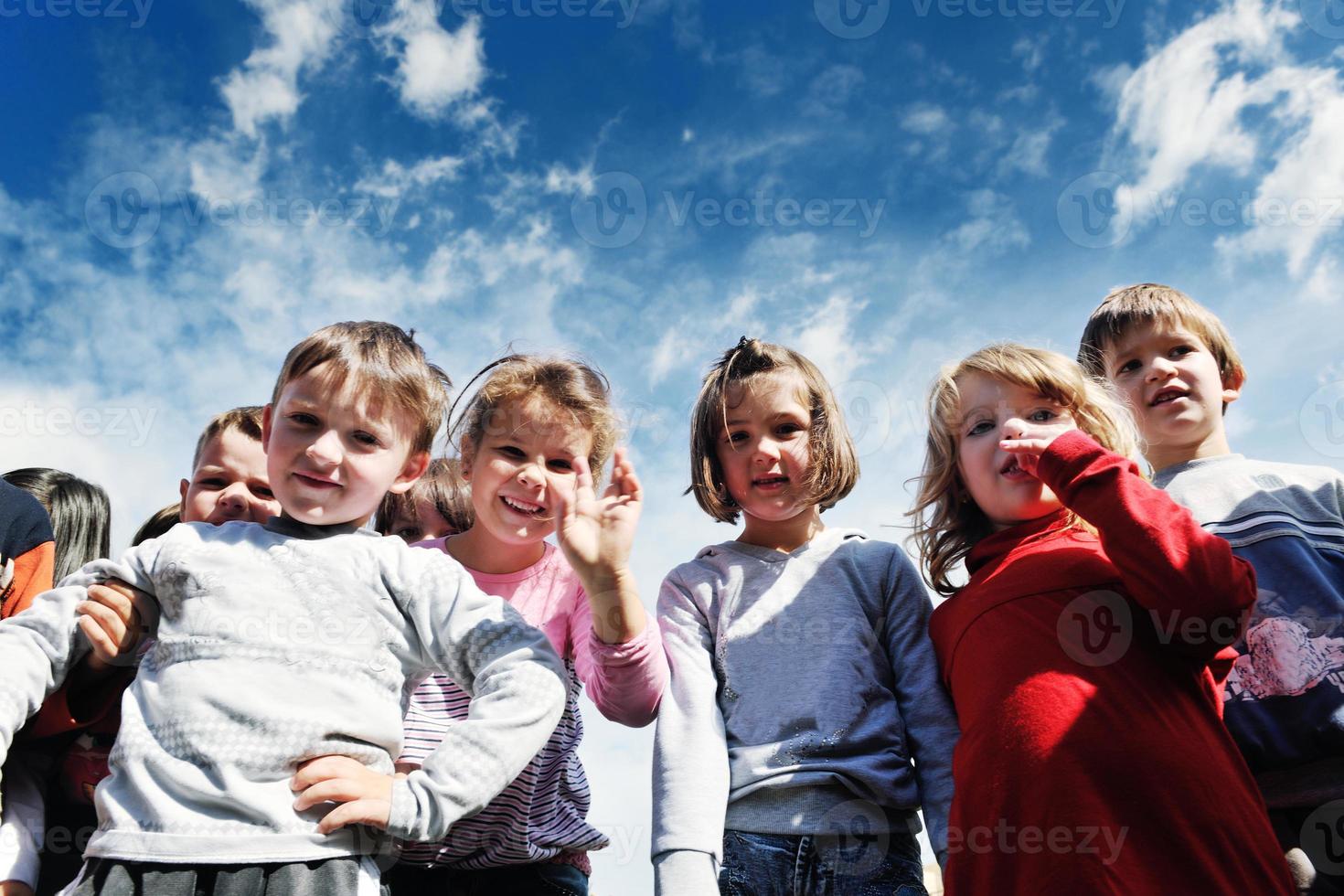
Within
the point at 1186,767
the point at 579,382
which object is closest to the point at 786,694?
the point at 1186,767

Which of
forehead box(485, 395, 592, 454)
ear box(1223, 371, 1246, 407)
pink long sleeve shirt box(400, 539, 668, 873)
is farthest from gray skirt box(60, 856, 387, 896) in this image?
ear box(1223, 371, 1246, 407)

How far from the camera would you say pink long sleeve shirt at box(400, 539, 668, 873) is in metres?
2.41

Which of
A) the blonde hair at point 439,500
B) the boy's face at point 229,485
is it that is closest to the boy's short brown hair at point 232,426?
the boy's face at point 229,485

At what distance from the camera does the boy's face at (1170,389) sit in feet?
10.7

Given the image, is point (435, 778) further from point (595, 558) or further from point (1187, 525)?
point (1187, 525)

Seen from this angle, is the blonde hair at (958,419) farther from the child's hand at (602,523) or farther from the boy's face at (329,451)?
the boy's face at (329,451)

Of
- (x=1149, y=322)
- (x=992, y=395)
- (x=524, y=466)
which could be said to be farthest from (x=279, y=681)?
(x=1149, y=322)

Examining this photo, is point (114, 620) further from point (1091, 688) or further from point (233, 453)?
point (1091, 688)

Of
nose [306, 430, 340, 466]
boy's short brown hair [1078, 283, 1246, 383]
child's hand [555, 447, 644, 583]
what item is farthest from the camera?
boy's short brown hair [1078, 283, 1246, 383]

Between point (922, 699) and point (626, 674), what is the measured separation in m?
0.91

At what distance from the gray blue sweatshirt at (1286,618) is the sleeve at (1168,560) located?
1.63 feet

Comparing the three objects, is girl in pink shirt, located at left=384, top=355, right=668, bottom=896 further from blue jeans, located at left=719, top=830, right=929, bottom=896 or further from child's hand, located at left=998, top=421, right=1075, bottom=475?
child's hand, located at left=998, top=421, right=1075, bottom=475

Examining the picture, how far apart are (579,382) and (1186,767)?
7.08 ft

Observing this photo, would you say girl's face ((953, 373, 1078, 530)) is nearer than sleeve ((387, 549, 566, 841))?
No
